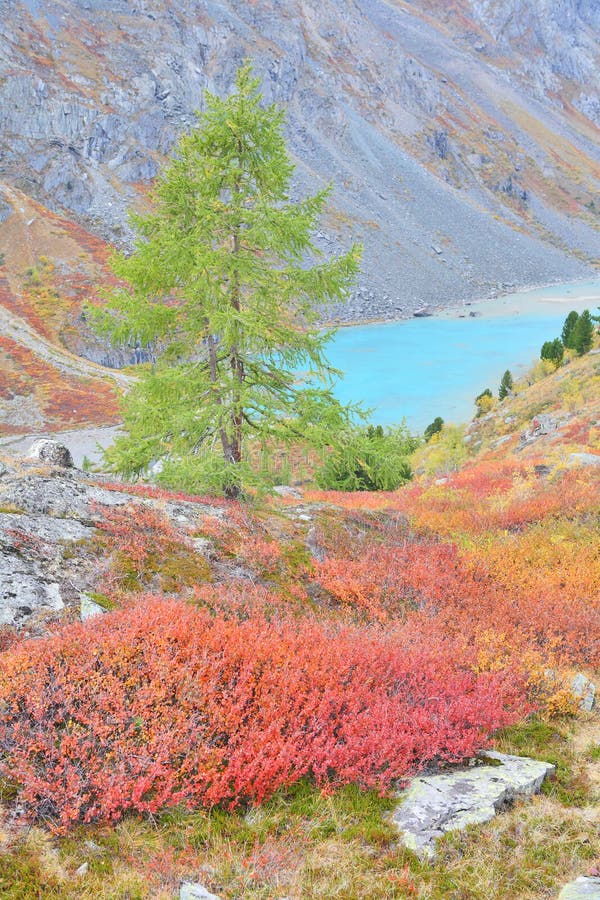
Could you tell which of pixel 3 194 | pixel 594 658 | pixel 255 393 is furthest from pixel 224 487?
pixel 3 194

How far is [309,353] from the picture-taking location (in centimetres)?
1285

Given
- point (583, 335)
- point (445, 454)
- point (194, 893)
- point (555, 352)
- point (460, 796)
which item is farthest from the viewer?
point (555, 352)

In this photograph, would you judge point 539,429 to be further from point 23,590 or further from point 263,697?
point 23,590

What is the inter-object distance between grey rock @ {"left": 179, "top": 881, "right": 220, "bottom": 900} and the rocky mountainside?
343ft

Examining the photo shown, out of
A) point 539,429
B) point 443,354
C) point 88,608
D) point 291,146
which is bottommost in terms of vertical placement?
point 88,608

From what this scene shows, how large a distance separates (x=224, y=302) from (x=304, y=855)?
9.96 meters

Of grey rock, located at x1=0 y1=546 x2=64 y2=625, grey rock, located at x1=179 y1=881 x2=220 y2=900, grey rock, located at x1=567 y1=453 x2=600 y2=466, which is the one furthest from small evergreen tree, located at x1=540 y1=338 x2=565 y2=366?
grey rock, located at x1=179 y1=881 x2=220 y2=900

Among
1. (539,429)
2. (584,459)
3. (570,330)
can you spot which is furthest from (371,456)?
(570,330)

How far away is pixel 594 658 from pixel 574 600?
118 centimetres

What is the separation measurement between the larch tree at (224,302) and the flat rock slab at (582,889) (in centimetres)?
858

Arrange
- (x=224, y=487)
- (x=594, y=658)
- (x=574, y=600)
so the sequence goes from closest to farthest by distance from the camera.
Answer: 1. (x=594, y=658)
2. (x=574, y=600)
3. (x=224, y=487)

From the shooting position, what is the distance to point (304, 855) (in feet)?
12.0

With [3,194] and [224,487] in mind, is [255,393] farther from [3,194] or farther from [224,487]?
[3,194]

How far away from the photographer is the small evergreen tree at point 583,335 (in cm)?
3859
